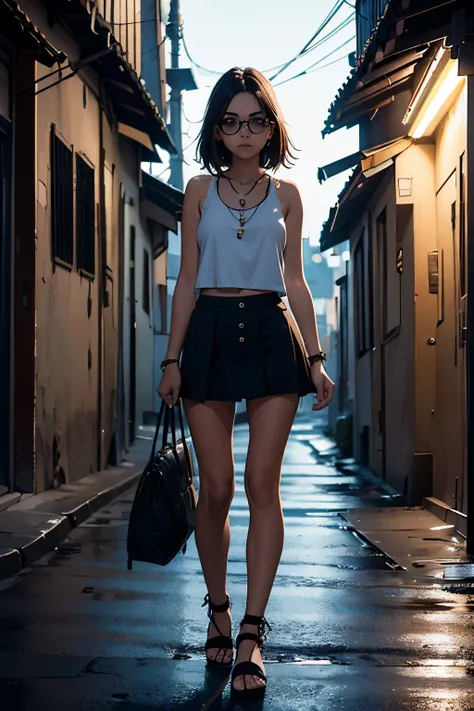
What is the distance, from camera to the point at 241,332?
406 centimetres

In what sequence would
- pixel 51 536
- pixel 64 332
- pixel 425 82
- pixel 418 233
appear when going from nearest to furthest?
pixel 51 536
pixel 425 82
pixel 418 233
pixel 64 332

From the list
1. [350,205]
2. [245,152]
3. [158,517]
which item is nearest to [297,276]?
[245,152]

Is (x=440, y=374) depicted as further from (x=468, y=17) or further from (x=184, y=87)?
(x=184, y=87)

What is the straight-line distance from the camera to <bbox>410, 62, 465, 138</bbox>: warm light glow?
9047 millimetres

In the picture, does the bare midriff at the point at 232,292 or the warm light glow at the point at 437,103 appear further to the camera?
the warm light glow at the point at 437,103

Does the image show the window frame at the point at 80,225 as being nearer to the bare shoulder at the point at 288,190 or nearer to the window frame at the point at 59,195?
the window frame at the point at 59,195

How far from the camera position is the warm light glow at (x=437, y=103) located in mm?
9047

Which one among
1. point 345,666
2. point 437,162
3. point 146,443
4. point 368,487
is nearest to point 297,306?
point 345,666

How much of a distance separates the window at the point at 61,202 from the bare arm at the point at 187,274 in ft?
22.8

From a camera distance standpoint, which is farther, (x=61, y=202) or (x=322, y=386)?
(x=61, y=202)

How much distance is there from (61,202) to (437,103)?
3.90m

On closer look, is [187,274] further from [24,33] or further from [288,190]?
[24,33]

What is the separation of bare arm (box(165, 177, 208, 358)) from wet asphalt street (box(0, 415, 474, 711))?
3.78ft

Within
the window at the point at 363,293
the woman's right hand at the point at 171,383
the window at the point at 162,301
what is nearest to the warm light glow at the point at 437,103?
the woman's right hand at the point at 171,383
